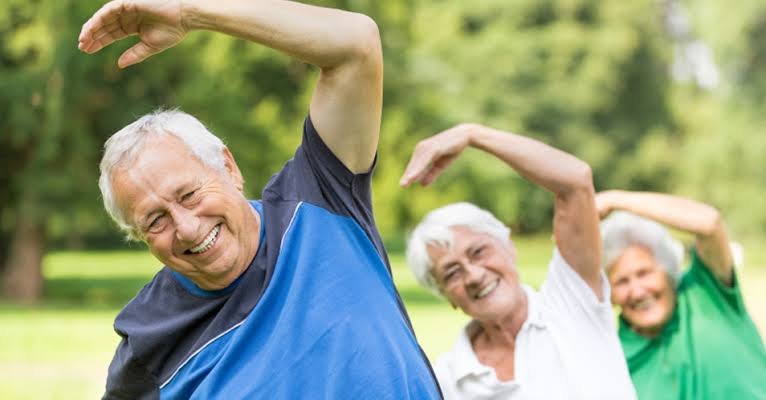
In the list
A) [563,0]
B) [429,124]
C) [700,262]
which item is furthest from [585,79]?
[700,262]

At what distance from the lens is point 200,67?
16234 millimetres

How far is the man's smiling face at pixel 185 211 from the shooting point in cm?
240

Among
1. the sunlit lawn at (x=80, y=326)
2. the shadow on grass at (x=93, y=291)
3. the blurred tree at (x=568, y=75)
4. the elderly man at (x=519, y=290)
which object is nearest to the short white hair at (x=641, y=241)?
the elderly man at (x=519, y=290)

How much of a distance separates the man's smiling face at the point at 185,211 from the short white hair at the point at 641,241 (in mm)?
1936

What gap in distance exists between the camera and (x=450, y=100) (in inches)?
1187

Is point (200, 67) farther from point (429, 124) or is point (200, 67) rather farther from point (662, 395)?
point (662, 395)

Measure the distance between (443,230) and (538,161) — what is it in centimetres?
38

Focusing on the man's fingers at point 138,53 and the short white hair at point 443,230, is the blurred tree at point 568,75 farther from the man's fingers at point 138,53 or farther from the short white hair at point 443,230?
the man's fingers at point 138,53

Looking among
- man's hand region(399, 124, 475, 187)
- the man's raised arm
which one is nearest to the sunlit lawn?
man's hand region(399, 124, 475, 187)

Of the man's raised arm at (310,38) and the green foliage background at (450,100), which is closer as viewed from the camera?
the man's raised arm at (310,38)

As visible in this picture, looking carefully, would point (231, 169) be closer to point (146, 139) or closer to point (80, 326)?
point (146, 139)

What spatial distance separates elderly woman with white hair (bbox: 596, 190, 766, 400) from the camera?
3.78 m

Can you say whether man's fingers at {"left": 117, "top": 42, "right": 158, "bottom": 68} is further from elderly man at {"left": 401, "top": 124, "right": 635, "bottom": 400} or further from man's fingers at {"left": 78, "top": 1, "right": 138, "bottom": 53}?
elderly man at {"left": 401, "top": 124, "right": 635, "bottom": 400}

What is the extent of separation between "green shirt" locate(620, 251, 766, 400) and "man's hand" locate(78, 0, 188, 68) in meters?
2.29
